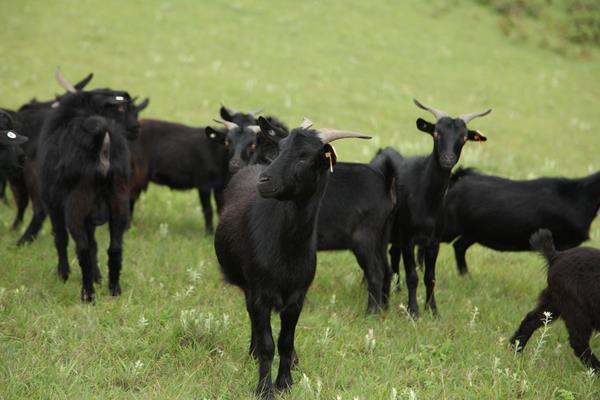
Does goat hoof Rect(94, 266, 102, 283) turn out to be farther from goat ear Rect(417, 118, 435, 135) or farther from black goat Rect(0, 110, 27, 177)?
goat ear Rect(417, 118, 435, 135)

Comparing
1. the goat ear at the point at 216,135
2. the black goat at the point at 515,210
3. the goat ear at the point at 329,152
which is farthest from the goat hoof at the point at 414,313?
the goat ear at the point at 216,135

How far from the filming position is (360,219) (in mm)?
7574

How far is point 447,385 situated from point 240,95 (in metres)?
13.9

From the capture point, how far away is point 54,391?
16.3ft

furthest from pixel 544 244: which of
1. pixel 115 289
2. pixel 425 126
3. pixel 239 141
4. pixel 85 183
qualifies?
pixel 85 183

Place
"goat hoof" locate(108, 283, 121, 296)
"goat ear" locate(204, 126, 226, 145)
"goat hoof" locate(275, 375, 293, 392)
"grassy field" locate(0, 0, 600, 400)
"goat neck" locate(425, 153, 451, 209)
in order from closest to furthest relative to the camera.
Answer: "goat hoof" locate(275, 375, 293, 392) < "grassy field" locate(0, 0, 600, 400) < "goat hoof" locate(108, 283, 121, 296) < "goat neck" locate(425, 153, 451, 209) < "goat ear" locate(204, 126, 226, 145)

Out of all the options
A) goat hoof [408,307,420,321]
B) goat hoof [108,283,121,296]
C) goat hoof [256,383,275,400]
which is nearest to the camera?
goat hoof [256,383,275,400]

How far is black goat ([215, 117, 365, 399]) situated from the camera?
194 inches

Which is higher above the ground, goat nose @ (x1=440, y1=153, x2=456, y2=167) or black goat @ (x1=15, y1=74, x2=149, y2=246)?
goat nose @ (x1=440, y1=153, x2=456, y2=167)

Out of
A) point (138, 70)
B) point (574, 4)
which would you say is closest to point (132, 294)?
point (138, 70)

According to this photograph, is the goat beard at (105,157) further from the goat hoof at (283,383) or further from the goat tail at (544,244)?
the goat tail at (544,244)

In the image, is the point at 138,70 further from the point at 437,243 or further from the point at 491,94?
the point at 437,243

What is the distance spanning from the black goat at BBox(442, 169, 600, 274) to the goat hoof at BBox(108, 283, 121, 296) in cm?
448

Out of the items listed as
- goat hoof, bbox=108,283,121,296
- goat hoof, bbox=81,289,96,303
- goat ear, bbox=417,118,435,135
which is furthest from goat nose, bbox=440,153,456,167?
goat hoof, bbox=81,289,96,303
